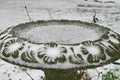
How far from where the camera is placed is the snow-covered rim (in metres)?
2.73

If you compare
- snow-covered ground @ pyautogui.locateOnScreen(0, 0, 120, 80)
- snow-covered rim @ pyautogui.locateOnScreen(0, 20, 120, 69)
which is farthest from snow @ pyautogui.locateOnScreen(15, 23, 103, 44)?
snow-covered ground @ pyautogui.locateOnScreen(0, 0, 120, 80)

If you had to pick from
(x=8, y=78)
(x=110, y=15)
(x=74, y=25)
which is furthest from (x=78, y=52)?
(x=110, y=15)

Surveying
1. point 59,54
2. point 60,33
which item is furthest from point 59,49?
point 60,33

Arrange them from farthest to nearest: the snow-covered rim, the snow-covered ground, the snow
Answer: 1. the snow-covered ground
2. the snow
3. the snow-covered rim

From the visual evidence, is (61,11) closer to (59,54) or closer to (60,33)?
(60,33)

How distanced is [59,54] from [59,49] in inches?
2.3

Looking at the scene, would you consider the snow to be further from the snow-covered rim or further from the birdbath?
the snow-covered rim

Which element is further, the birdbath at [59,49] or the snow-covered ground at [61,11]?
the snow-covered ground at [61,11]

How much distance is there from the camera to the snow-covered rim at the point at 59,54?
2734 millimetres

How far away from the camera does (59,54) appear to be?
2.76 metres

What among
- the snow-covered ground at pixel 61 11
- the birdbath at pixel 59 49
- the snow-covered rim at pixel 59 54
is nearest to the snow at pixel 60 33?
the birdbath at pixel 59 49

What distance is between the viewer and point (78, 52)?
9.14ft

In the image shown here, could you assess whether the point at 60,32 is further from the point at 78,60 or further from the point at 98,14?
the point at 98,14

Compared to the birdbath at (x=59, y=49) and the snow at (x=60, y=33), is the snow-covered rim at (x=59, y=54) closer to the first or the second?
the birdbath at (x=59, y=49)
